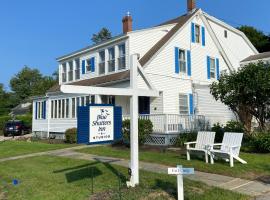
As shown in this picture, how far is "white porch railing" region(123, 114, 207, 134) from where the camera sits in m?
18.2

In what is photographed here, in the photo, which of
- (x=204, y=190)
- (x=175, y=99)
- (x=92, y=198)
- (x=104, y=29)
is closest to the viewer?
(x=92, y=198)

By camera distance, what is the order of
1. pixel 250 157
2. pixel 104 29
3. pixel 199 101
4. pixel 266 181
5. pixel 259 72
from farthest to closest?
pixel 104 29
pixel 199 101
pixel 259 72
pixel 250 157
pixel 266 181

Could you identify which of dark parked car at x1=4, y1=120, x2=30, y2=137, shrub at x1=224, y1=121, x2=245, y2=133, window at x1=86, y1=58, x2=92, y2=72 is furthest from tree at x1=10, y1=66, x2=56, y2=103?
shrub at x1=224, y1=121, x2=245, y2=133

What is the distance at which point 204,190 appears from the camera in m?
7.74

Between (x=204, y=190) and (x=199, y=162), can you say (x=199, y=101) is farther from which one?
(x=204, y=190)

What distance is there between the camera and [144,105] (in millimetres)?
21906

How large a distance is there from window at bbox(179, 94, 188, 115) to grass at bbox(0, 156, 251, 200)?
11.8m

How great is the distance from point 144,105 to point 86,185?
1373cm

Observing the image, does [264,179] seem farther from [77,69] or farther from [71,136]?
[77,69]

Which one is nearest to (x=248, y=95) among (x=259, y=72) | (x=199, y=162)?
(x=259, y=72)

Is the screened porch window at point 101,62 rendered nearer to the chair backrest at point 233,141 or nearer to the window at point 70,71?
the window at point 70,71

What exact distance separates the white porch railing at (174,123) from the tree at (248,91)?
10.3 ft

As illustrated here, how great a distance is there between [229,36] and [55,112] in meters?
18.4

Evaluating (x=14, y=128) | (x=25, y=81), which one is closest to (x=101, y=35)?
(x=25, y=81)
